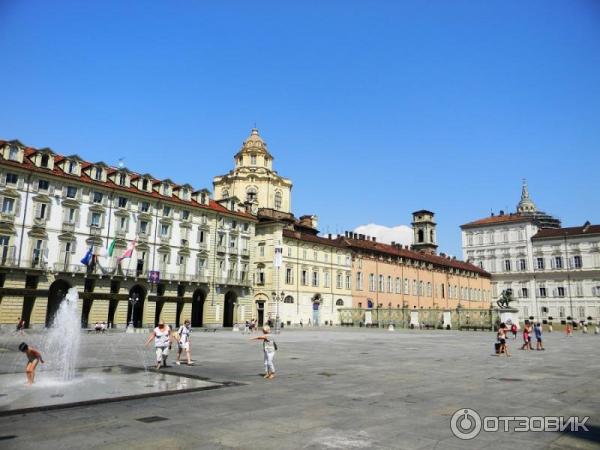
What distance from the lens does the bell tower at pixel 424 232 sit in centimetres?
11894

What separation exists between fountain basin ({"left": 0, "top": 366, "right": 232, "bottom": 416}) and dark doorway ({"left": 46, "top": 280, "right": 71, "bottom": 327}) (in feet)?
115

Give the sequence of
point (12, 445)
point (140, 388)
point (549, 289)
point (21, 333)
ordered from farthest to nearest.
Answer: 1. point (549, 289)
2. point (21, 333)
3. point (140, 388)
4. point (12, 445)

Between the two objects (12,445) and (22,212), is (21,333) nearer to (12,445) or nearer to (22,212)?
(22,212)

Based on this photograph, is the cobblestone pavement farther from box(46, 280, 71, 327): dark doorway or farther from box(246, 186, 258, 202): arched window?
box(246, 186, 258, 202): arched window

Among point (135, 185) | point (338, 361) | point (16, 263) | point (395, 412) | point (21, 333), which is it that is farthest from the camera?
point (135, 185)

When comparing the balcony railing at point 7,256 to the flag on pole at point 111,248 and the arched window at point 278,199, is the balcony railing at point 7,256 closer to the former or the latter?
the flag on pole at point 111,248

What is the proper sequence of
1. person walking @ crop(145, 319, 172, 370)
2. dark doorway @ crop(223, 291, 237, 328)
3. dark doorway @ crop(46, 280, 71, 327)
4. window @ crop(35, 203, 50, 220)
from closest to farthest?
person walking @ crop(145, 319, 172, 370) < window @ crop(35, 203, 50, 220) < dark doorway @ crop(46, 280, 71, 327) < dark doorway @ crop(223, 291, 237, 328)

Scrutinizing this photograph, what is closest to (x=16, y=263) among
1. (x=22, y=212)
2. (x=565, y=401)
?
(x=22, y=212)

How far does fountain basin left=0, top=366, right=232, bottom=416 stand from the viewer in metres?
10.1

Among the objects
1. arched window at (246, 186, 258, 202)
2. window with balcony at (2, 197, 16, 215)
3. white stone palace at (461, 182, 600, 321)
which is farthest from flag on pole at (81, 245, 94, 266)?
white stone palace at (461, 182, 600, 321)

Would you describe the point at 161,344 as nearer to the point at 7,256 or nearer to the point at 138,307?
the point at 7,256

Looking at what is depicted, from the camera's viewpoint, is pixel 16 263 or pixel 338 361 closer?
pixel 338 361

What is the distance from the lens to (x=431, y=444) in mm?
7488

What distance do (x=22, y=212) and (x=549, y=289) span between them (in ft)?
299
